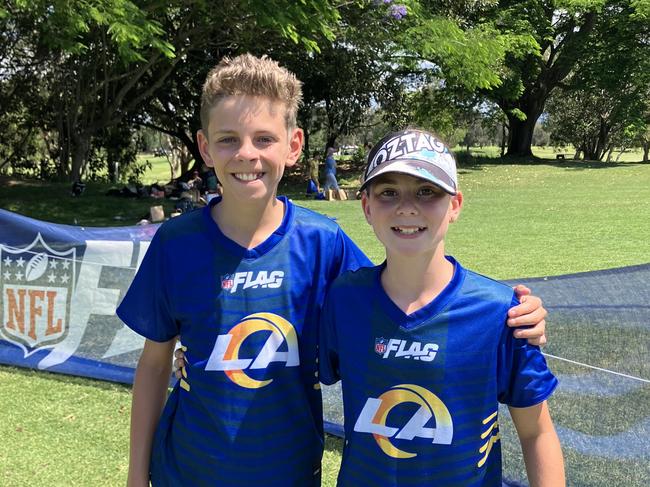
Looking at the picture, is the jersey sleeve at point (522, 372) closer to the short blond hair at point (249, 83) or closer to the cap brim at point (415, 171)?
the cap brim at point (415, 171)

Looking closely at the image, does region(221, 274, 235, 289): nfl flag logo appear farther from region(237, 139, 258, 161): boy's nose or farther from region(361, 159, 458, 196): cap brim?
region(361, 159, 458, 196): cap brim

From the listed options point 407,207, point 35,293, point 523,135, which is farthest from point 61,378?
point 523,135

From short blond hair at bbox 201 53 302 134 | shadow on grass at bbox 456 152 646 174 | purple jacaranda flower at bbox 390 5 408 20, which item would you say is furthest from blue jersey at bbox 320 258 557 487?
shadow on grass at bbox 456 152 646 174

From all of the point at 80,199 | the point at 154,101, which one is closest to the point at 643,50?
the point at 154,101

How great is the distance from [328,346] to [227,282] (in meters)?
0.34

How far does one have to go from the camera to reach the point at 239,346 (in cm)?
174

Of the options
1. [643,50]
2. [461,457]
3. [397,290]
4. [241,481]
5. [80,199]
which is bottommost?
[80,199]

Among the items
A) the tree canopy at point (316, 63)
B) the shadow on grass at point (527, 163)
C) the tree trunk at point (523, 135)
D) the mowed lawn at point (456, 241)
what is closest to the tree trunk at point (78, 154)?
the tree canopy at point (316, 63)

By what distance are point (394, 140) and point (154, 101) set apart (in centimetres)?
2644

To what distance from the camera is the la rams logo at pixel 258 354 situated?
173 cm

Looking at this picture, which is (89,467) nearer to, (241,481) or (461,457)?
(241,481)

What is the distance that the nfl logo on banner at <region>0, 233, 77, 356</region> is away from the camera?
4785 mm

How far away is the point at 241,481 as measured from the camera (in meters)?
1.71

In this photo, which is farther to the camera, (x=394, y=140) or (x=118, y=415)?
(x=118, y=415)
